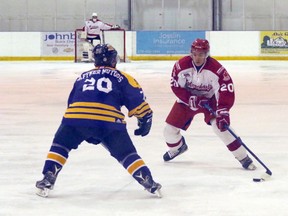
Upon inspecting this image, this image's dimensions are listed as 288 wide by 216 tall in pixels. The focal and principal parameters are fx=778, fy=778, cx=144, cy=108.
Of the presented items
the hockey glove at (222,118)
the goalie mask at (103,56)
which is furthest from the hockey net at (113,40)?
the goalie mask at (103,56)

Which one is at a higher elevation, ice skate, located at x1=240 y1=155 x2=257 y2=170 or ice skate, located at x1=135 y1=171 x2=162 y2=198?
ice skate, located at x1=135 y1=171 x2=162 y2=198

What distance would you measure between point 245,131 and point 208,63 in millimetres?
2215

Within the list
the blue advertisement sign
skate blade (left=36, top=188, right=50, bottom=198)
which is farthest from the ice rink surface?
the blue advertisement sign

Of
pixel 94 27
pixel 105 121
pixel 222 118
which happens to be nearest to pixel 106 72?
pixel 105 121

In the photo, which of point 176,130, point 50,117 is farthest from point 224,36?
point 176,130

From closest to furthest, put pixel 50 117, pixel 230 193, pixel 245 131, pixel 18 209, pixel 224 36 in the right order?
1. pixel 18 209
2. pixel 230 193
3. pixel 245 131
4. pixel 50 117
5. pixel 224 36

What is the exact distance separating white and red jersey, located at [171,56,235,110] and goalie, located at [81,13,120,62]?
15444 mm

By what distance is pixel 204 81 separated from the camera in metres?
5.47

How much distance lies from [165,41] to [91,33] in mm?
2170

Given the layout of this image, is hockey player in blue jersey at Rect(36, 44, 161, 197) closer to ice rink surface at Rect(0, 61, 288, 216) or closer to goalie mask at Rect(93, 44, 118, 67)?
goalie mask at Rect(93, 44, 118, 67)

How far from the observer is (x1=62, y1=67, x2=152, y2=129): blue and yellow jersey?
4.41m

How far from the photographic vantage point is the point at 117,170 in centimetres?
539

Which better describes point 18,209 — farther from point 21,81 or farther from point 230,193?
point 21,81

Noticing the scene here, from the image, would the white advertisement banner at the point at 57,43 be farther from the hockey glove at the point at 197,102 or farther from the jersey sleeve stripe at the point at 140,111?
the jersey sleeve stripe at the point at 140,111
